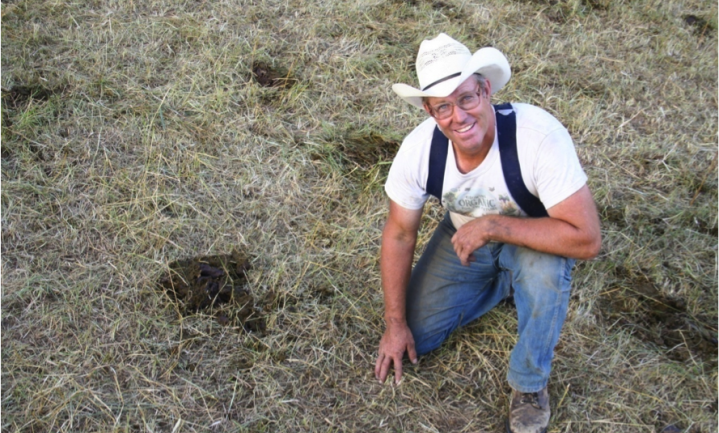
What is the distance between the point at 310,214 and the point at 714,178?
7.79 feet

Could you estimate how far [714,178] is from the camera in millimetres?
3836

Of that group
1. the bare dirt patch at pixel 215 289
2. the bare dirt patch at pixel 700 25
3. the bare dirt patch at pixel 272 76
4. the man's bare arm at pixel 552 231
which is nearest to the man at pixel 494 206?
the man's bare arm at pixel 552 231

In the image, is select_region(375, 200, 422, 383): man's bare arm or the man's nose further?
select_region(375, 200, 422, 383): man's bare arm

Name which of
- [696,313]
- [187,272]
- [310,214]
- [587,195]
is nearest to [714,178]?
[696,313]

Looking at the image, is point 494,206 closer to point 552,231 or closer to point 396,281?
point 552,231

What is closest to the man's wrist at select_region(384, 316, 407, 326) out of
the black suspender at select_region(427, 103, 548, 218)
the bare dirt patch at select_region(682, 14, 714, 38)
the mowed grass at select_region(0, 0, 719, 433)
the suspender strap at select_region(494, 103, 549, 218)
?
the mowed grass at select_region(0, 0, 719, 433)

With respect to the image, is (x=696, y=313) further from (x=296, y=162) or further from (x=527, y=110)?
(x=296, y=162)

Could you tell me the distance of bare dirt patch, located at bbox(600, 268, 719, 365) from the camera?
2.96m

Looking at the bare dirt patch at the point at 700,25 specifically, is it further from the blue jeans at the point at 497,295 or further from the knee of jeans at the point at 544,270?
the knee of jeans at the point at 544,270

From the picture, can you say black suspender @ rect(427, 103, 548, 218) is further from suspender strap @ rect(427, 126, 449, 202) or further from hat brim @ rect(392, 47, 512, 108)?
hat brim @ rect(392, 47, 512, 108)

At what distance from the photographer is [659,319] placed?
3.12m

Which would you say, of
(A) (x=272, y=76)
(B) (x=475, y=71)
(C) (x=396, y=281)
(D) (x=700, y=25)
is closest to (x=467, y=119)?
(B) (x=475, y=71)

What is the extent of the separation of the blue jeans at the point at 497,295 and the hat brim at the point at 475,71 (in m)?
0.68

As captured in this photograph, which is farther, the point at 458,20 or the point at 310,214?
the point at 458,20
